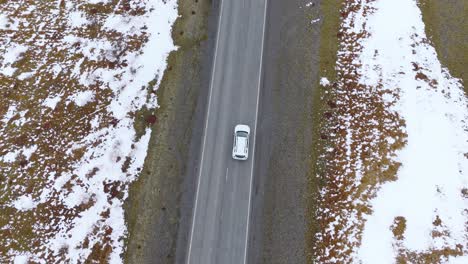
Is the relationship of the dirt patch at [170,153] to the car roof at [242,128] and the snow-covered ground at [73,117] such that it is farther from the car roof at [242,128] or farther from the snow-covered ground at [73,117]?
the car roof at [242,128]

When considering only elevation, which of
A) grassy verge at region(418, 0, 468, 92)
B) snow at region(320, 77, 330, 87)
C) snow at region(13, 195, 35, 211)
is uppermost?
grassy verge at region(418, 0, 468, 92)

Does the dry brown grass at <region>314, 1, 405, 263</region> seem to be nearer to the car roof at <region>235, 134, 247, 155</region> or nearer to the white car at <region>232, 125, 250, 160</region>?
the white car at <region>232, 125, 250, 160</region>

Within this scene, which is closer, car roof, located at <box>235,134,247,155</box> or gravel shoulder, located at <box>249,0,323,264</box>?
gravel shoulder, located at <box>249,0,323,264</box>

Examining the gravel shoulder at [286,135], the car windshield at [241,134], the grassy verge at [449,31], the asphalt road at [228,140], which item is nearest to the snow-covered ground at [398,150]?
the grassy verge at [449,31]

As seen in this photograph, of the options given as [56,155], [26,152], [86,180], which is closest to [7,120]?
[26,152]

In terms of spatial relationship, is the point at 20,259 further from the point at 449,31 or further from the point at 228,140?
the point at 449,31

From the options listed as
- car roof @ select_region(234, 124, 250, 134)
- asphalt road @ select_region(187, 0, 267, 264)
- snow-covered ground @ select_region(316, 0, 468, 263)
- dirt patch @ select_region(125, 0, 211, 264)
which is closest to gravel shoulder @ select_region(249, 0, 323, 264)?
asphalt road @ select_region(187, 0, 267, 264)

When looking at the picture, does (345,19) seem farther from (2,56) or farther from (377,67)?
(2,56)
